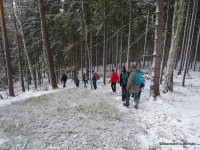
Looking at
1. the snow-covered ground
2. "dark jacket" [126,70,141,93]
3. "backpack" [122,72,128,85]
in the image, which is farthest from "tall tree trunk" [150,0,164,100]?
"dark jacket" [126,70,141,93]

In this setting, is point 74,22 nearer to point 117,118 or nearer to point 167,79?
point 167,79

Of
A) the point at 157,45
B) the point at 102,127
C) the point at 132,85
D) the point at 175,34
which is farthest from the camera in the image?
the point at 175,34

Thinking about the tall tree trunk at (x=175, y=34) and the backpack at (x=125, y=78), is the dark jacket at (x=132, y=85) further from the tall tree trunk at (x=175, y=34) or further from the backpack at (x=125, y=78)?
the tall tree trunk at (x=175, y=34)

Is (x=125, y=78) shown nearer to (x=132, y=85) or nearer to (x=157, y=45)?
(x=132, y=85)

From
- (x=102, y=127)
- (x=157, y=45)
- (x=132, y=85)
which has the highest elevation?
(x=157, y=45)

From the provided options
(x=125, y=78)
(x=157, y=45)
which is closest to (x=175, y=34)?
(x=157, y=45)

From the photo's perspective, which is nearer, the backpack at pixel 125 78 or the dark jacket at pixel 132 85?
the dark jacket at pixel 132 85

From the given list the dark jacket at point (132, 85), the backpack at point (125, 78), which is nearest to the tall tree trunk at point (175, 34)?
the backpack at point (125, 78)

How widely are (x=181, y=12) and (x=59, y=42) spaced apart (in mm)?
15478

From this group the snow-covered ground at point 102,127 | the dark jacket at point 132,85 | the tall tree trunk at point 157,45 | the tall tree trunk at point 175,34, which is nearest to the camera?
the snow-covered ground at point 102,127

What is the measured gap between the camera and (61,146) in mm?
5328

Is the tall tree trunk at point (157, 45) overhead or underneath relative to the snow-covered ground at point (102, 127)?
overhead

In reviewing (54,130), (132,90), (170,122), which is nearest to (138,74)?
(132,90)

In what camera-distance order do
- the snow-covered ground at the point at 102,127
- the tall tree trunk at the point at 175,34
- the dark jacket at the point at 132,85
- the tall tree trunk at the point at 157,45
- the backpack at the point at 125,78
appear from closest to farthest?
the snow-covered ground at the point at 102,127
the dark jacket at the point at 132,85
the tall tree trunk at the point at 157,45
the backpack at the point at 125,78
the tall tree trunk at the point at 175,34
